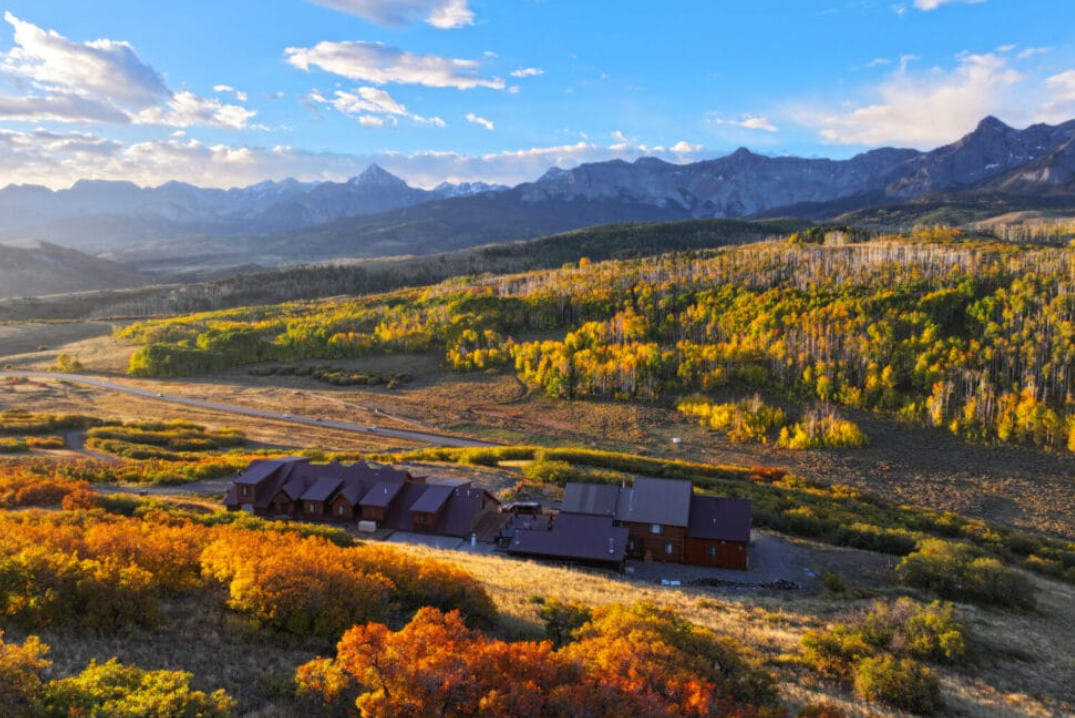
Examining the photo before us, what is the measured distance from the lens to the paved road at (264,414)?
236ft

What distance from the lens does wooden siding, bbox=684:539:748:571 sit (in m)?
38.8

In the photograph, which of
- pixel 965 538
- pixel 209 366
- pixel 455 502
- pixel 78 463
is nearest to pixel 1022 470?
pixel 965 538

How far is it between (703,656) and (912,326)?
284 feet

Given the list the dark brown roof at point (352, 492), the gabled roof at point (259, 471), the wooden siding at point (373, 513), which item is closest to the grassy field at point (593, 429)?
the gabled roof at point (259, 471)

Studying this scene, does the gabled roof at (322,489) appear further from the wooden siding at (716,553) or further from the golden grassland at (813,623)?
the wooden siding at (716,553)

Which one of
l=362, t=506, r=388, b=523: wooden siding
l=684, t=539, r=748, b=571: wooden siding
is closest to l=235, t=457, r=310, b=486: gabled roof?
l=362, t=506, r=388, b=523: wooden siding

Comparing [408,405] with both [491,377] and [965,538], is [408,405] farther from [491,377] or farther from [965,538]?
[965,538]

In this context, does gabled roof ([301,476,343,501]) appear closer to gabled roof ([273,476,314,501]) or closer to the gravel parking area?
gabled roof ([273,476,314,501])

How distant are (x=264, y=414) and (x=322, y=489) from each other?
4424 centimetres

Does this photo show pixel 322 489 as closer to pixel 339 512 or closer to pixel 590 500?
pixel 339 512

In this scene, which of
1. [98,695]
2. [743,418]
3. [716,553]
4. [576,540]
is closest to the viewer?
[98,695]

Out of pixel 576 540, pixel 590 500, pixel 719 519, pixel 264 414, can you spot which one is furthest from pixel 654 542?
pixel 264 414

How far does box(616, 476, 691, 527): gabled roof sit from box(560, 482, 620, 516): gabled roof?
53 cm

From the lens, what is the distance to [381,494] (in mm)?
42688
